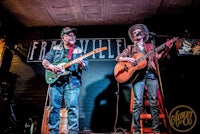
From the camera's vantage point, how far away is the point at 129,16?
17.3 ft

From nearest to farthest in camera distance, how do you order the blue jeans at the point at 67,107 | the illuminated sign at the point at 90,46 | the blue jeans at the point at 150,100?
1. the blue jeans at the point at 67,107
2. the blue jeans at the point at 150,100
3. the illuminated sign at the point at 90,46

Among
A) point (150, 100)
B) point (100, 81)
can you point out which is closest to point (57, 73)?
point (150, 100)

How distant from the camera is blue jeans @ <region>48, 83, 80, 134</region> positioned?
304cm

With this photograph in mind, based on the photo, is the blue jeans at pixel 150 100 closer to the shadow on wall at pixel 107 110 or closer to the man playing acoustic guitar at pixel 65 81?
the man playing acoustic guitar at pixel 65 81

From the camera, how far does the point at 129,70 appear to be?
11.8ft

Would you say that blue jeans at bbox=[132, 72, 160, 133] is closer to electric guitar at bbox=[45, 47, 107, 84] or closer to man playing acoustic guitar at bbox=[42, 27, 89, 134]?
man playing acoustic guitar at bbox=[42, 27, 89, 134]

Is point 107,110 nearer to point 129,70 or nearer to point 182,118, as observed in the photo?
point 129,70

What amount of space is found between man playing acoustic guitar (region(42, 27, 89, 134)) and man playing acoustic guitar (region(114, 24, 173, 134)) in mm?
896

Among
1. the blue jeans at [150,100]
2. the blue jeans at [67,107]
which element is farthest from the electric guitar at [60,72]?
the blue jeans at [150,100]

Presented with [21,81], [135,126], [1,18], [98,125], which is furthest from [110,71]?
[1,18]

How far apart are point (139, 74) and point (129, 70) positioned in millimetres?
231

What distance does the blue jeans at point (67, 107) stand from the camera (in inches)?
119

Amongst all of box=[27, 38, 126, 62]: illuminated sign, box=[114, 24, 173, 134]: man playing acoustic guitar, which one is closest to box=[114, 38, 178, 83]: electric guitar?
box=[114, 24, 173, 134]: man playing acoustic guitar

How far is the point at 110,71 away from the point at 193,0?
296 cm
